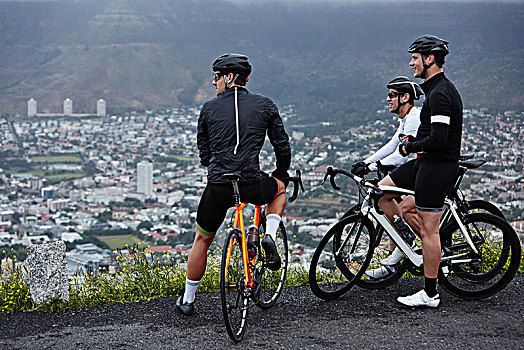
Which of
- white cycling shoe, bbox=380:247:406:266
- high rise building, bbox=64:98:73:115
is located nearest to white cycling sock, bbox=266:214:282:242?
white cycling shoe, bbox=380:247:406:266

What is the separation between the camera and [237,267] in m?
4.76

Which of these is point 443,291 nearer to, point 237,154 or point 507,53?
point 237,154

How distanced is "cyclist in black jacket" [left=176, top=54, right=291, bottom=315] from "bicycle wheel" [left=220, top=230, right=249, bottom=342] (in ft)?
0.89

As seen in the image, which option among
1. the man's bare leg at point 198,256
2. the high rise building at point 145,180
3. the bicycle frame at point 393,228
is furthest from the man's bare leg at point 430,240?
the high rise building at point 145,180

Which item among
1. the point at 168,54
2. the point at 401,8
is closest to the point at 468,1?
the point at 401,8

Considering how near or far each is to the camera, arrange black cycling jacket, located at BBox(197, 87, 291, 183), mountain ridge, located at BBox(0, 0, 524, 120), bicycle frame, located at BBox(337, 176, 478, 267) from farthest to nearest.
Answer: mountain ridge, located at BBox(0, 0, 524, 120) < bicycle frame, located at BBox(337, 176, 478, 267) < black cycling jacket, located at BBox(197, 87, 291, 183)

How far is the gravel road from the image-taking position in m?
4.55

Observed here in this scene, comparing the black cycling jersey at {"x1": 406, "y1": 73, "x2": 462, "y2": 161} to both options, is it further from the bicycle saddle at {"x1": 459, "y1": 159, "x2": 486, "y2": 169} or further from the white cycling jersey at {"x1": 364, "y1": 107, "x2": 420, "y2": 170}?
the white cycling jersey at {"x1": 364, "y1": 107, "x2": 420, "y2": 170}

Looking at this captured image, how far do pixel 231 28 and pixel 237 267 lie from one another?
92.7 meters

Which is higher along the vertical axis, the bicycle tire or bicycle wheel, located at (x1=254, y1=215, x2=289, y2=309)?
the bicycle tire

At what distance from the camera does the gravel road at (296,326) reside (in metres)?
4.55

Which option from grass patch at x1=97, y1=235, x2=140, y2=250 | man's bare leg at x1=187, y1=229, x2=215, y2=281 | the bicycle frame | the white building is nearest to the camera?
man's bare leg at x1=187, y1=229, x2=215, y2=281

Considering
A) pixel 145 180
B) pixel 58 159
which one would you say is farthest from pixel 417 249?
pixel 58 159

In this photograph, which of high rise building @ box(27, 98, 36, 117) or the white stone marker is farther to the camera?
high rise building @ box(27, 98, 36, 117)
